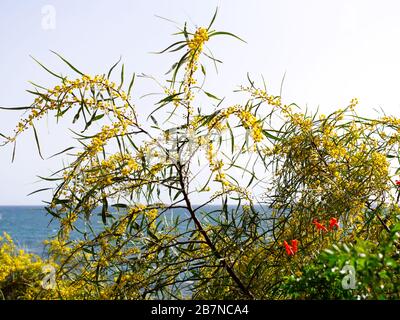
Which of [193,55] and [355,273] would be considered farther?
[193,55]

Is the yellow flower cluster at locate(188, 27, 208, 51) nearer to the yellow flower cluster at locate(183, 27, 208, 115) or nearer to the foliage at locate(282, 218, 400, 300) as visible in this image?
→ the yellow flower cluster at locate(183, 27, 208, 115)

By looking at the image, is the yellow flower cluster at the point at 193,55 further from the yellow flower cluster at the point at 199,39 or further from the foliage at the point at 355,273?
the foliage at the point at 355,273

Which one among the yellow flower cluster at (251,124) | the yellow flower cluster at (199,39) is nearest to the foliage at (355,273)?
the yellow flower cluster at (251,124)

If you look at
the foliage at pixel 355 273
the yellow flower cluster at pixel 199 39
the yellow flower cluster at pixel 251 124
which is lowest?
the foliage at pixel 355 273

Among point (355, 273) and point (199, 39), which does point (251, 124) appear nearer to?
point (199, 39)

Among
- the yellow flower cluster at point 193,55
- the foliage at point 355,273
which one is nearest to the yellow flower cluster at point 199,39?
the yellow flower cluster at point 193,55

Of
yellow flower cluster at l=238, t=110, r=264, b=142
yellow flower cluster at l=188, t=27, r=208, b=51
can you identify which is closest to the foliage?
yellow flower cluster at l=238, t=110, r=264, b=142

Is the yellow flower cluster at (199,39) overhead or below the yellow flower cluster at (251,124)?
overhead

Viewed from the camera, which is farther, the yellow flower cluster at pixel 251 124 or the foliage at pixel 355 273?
the yellow flower cluster at pixel 251 124

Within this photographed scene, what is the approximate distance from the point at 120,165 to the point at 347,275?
4.65 ft

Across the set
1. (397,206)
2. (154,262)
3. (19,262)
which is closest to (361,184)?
(397,206)

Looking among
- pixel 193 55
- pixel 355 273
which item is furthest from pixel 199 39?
pixel 355 273
